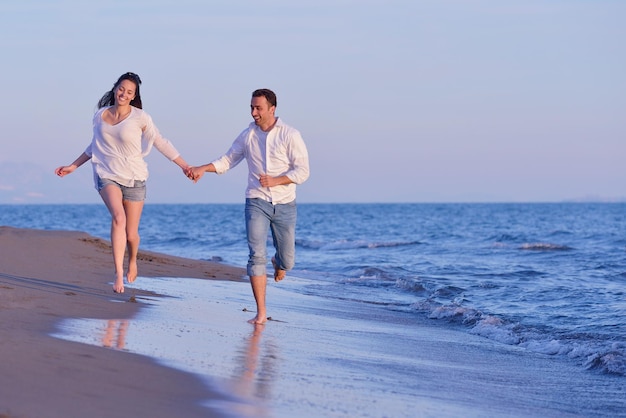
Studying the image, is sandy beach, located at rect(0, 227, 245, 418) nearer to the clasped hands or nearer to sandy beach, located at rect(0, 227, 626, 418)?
sandy beach, located at rect(0, 227, 626, 418)

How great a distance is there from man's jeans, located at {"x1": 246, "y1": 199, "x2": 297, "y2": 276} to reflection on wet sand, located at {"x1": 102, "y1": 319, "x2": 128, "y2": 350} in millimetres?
1244

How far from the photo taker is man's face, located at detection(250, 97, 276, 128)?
7.12 m

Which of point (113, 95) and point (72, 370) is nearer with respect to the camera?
point (72, 370)

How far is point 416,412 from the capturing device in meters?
4.46

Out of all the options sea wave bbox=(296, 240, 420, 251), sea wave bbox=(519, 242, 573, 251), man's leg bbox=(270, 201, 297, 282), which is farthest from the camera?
sea wave bbox=(296, 240, 420, 251)

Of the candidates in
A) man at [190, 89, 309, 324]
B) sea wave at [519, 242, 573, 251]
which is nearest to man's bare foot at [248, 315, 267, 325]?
man at [190, 89, 309, 324]

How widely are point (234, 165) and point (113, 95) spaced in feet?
4.55

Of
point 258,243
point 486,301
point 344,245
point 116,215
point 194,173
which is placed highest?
point 194,173

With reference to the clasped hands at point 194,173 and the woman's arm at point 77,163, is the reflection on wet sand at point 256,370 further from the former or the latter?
the woman's arm at point 77,163

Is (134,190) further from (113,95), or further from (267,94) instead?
(267,94)

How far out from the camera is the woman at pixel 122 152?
24.9 feet

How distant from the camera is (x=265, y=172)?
23.9 ft

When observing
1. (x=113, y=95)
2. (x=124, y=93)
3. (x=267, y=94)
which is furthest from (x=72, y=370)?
(x=113, y=95)

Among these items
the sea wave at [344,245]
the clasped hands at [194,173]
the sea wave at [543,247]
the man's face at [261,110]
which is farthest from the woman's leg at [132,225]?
the sea wave at [543,247]
